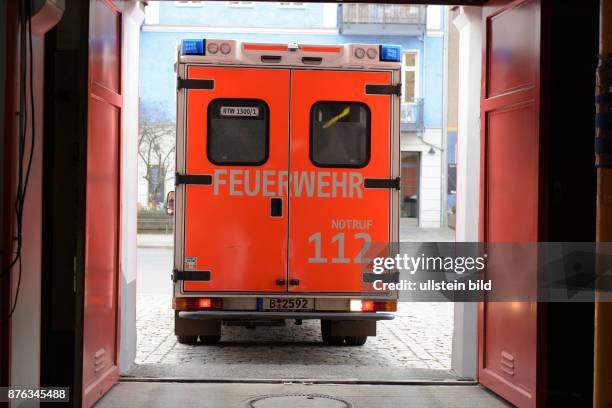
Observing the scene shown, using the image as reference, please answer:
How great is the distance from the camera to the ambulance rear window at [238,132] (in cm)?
819

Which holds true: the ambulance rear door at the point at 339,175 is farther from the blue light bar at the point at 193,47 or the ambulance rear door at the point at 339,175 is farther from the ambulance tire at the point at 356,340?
the ambulance tire at the point at 356,340

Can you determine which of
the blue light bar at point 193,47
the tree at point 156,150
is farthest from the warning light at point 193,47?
the tree at point 156,150

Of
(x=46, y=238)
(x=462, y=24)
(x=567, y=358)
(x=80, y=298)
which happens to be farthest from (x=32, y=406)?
(x=462, y=24)

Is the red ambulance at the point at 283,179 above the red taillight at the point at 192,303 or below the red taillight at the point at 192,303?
above

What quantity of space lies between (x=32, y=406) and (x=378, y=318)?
3.86 m

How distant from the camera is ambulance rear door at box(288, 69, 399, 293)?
Answer: 326 inches

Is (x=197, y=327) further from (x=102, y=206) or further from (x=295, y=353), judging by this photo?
(x=102, y=206)

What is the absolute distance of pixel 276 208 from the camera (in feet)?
27.1

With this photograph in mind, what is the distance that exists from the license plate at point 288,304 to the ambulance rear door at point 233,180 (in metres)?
0.12

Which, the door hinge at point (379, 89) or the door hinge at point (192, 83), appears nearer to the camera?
the door hinge at point (192, 83)
